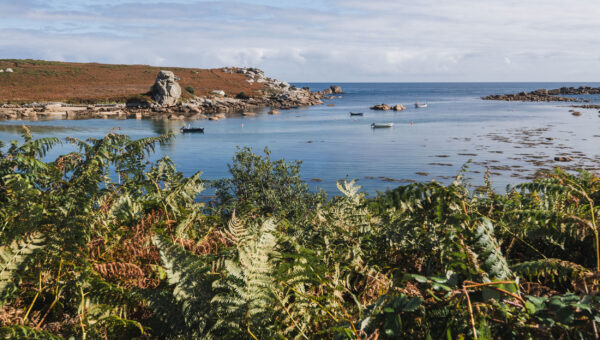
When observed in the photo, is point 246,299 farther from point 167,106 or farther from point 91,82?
point 91,82

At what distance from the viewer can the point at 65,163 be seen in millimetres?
3766

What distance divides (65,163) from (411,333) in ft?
11.9

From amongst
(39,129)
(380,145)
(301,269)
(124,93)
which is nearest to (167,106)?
(124,93)

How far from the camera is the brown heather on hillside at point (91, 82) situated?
81562 mm

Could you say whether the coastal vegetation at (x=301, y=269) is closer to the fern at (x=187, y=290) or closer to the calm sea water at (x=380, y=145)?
the fern at (x=187, y=290)

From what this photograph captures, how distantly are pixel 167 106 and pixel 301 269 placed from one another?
84.5 metres

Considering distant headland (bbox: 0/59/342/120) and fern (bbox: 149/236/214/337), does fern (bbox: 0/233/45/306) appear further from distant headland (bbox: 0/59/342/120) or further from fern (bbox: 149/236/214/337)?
distant headland (bbox: 0/59/342/120)

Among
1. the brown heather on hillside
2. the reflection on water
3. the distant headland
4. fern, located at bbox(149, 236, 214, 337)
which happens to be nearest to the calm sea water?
the reflection on water

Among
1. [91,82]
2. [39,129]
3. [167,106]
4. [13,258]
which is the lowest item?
[39,129]

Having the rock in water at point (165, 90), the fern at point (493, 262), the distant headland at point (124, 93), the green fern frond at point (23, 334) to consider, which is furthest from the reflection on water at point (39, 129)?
the fern at point (493, 262)

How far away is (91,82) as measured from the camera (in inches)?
3831

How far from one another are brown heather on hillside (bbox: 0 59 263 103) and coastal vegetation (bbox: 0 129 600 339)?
87.8 metres

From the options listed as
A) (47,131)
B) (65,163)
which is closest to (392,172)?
(65,163)

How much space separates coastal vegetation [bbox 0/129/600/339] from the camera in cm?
135
